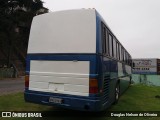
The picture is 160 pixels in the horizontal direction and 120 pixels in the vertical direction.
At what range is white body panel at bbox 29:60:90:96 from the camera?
7.58 meters

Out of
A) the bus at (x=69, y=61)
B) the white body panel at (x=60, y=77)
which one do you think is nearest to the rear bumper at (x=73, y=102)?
the bus at (x=69, y=61)

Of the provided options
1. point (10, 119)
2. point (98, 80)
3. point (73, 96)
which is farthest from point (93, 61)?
point (10, 119)

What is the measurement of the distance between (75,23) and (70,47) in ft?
2.44

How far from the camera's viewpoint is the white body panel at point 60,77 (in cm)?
758

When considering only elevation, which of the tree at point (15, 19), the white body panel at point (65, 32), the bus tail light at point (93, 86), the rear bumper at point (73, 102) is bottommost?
the rear bumper at point (73, 102)

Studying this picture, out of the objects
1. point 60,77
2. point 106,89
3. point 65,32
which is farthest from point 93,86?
point 65,32

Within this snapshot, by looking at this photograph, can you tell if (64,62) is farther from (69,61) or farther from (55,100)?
(55,100)

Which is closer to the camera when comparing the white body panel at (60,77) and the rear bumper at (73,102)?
the rear bumper at (73,102)

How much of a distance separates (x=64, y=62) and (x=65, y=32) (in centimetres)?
92

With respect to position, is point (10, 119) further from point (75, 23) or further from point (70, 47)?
point (75, 23)

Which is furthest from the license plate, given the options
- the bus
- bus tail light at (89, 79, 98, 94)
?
bus tail light at (89, 79, 98, 94)

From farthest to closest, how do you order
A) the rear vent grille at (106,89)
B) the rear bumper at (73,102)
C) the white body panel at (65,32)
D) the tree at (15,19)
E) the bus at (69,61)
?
the tree at (15,19) → the rear vent grille at (106,89) → the white body panel at (65,32) → the bus at (69,61) → the rear bumper at (73,102)

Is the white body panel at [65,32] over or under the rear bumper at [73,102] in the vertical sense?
over

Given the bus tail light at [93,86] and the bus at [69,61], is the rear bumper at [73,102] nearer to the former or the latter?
the bus at [69,61]
